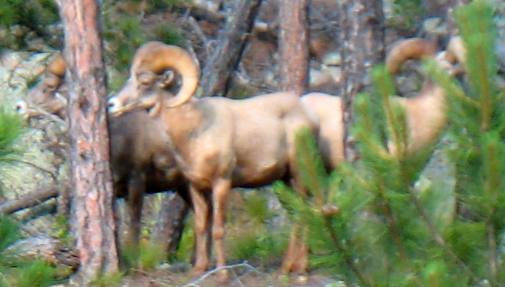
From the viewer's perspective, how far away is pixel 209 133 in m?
10.4

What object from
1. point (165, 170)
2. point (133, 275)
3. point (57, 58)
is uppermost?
point (57, 58)

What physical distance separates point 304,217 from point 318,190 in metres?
0.15

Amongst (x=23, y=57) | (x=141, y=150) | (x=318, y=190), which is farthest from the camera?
(x=23, y=57)

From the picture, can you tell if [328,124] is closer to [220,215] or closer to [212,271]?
[220,215]

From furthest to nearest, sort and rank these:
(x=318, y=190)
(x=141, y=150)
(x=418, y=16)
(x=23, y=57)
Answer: (x=418, y=16), (x=23, y=57), (x=141, y=150), (x=318, y=190)

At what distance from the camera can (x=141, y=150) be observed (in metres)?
11.0

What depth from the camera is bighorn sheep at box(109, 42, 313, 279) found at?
1034 centimetres

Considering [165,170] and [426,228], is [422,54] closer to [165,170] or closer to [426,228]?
[165,170]

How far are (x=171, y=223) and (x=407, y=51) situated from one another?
333 centimetres

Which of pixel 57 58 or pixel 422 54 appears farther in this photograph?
pixel 57 58

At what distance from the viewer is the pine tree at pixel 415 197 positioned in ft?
17.8

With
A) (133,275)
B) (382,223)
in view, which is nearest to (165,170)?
(133,275)

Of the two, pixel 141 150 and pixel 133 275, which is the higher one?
pixel 141 150

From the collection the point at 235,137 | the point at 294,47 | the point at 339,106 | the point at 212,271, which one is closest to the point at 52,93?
the point at 235,137
